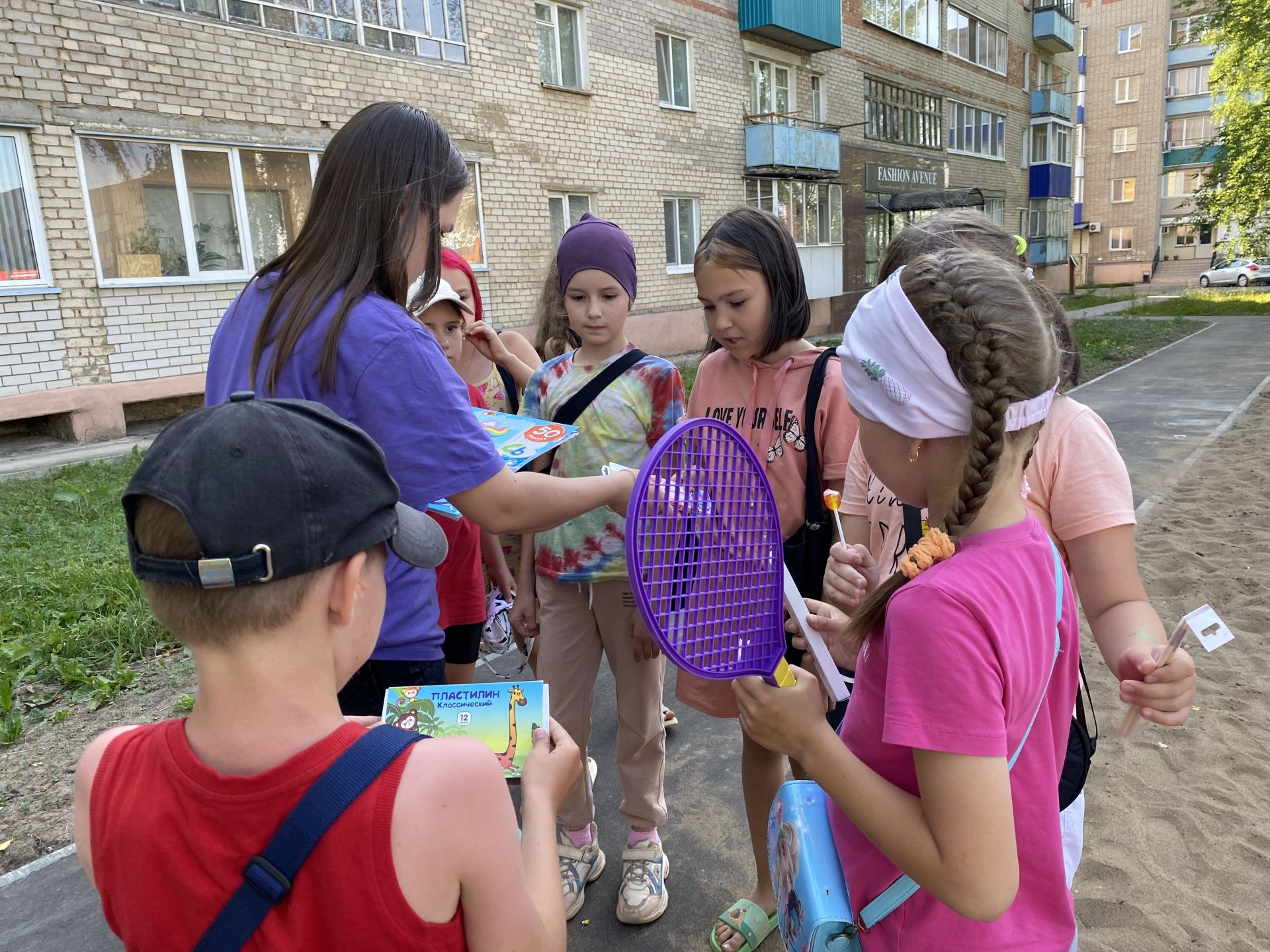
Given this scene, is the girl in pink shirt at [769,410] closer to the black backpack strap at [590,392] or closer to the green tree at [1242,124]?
the black backpack strap at [590,392]

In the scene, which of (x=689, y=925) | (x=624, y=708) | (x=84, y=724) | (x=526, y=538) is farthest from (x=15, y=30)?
(x=689, y=925)

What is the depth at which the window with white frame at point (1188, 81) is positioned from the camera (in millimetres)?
45719

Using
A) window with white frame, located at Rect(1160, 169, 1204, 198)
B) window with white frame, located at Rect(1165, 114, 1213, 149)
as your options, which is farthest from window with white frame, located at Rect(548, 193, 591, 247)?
window with white frame, located at Rect(1160, 169, 1204, 198)

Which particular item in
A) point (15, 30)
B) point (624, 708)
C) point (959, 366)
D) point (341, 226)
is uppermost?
point (15, 30)

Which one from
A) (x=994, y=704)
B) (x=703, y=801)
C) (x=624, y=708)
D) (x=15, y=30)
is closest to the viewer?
(x=994, y=704)

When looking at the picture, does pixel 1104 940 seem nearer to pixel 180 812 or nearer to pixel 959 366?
pixel 959 366

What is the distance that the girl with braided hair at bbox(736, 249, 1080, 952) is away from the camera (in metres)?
1.09

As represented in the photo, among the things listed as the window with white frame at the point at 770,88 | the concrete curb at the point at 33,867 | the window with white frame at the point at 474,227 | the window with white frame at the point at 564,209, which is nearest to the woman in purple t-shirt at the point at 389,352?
the concrete curb at the point at 33,867

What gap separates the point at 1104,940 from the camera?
2.28 metres

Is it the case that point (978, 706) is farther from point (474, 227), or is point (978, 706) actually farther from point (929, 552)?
point (474, 227)

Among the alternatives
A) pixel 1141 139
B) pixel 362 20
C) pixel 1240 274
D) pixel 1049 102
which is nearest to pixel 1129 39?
pixel 1141 139

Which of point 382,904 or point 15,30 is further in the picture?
point 15,30

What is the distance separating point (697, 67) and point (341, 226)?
1776 centimetres

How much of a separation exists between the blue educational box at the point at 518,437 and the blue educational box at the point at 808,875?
93cm
